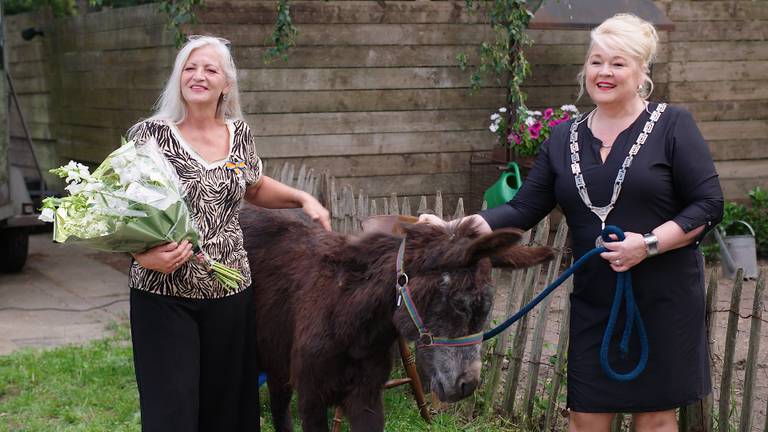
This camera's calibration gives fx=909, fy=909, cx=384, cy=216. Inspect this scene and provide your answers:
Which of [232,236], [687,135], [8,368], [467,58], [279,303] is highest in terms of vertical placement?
[467,58]

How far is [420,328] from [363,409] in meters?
0.67

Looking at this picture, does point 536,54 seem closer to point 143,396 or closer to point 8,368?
point 8,368

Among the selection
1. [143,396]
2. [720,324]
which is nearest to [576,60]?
[720,324]

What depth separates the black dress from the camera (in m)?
3.00

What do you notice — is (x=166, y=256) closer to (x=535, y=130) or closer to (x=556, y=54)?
(x=535, y=130)

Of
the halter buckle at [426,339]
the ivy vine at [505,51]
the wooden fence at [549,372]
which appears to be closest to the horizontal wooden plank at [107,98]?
the ivy vine at [505,51]

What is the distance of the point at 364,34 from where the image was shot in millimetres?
8562

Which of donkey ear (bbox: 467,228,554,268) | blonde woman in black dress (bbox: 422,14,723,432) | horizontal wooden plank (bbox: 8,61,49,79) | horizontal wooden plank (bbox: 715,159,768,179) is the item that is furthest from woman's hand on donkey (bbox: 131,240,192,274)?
horizontal wooden plank (bbox: 8,61,49,79)

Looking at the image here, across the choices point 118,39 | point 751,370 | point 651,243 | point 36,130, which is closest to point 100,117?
point 118,39

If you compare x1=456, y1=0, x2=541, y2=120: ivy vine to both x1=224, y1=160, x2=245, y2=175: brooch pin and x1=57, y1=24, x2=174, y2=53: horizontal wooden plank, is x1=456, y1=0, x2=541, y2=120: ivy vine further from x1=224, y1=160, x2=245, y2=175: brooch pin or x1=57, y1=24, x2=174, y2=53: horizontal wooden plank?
x1=224, y1=160, x2=245, y2=175: brooch pin

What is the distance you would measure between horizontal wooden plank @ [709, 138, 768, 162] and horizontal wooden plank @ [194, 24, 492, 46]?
9.51 feet

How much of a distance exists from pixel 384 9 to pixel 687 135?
19.4ft

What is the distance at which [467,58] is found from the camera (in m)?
8.86

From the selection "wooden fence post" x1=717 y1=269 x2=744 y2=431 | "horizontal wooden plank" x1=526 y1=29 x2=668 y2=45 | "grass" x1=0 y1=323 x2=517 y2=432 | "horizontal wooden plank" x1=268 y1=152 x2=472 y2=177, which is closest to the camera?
"wooden fence post" x1=717 y1=269 x2=744 y2=431
